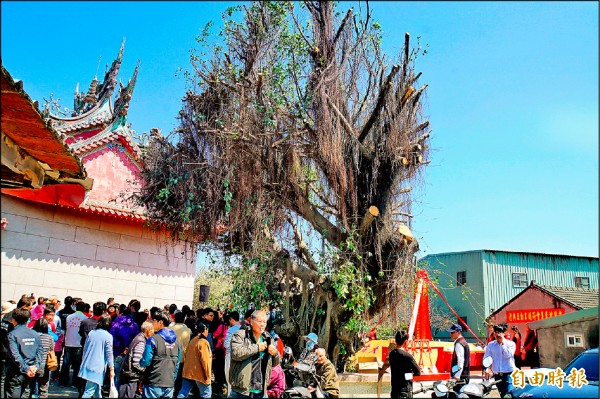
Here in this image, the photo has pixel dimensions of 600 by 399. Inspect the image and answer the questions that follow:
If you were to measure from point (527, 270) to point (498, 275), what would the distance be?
7.71ft

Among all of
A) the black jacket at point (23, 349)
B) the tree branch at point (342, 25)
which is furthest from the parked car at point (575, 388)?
the tree branch at point (342, 25)

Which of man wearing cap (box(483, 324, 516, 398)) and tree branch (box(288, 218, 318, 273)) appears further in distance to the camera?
tree branch (box(288, 218, 318, 273))

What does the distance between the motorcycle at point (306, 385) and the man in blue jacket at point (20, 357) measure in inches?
144

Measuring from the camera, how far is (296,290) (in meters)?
12.5

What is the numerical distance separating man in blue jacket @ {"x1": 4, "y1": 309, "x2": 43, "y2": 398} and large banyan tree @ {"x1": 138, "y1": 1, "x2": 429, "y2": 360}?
4.31 m

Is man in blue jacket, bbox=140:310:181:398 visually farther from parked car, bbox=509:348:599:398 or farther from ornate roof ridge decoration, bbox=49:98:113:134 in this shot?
ornate roof ridge decoration, bbox=49:98:113:134

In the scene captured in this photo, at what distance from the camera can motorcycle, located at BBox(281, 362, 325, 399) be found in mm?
→ 7715

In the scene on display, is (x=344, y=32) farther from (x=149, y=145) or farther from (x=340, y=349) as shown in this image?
(x=340, y=349)

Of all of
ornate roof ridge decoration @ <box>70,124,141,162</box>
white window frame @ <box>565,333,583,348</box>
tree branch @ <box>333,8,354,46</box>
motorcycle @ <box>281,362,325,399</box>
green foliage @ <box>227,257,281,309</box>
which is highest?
tree branch @ <box>333,8,354,46</box>

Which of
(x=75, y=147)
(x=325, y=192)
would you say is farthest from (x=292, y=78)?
(x=75, y=147)

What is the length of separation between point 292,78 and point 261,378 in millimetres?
6496


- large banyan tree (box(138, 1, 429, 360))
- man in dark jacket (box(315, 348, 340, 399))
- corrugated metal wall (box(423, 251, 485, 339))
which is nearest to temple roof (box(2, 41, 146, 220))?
large banyan tree (box(138, 1, 429, 360))

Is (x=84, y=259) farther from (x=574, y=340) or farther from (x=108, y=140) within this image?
(x=574, y=340)

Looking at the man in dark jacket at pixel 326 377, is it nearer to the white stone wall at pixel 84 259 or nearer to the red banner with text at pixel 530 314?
the white stone wall at pixel 84 259
